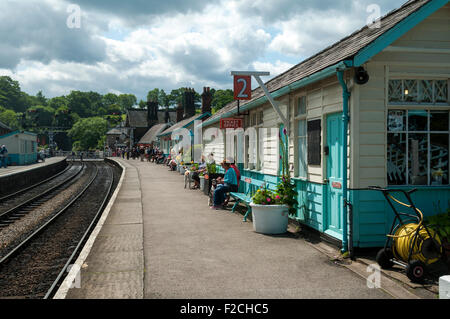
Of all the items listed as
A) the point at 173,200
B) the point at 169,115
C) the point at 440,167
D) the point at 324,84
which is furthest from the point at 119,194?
the point at 169,115

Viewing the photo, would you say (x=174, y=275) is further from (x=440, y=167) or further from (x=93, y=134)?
(x=93, y=134)

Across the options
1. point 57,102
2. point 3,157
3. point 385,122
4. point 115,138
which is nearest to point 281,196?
point 385,122

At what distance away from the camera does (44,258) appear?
26.3 ft

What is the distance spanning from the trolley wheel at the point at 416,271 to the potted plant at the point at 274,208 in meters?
3.23

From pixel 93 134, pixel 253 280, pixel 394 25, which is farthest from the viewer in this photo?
pixel 93 134

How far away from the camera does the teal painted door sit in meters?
6.83

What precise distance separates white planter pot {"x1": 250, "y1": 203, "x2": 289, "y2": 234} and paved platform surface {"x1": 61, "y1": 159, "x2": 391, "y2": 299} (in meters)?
0.22

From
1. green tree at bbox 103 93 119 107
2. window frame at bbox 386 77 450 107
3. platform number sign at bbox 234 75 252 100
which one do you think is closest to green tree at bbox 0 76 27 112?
green tree at bbox 103 93 119 107

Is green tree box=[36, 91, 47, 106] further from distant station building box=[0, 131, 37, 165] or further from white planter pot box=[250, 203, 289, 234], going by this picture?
white planter pot box=[250, 203, 289, 234]

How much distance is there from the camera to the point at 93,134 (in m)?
101

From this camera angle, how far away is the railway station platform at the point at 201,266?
4.94 m

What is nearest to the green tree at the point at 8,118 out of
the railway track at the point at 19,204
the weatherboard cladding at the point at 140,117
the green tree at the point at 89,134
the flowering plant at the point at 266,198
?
the green tree at the point at 89,134

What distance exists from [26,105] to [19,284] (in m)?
166

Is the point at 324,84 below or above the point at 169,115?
below
